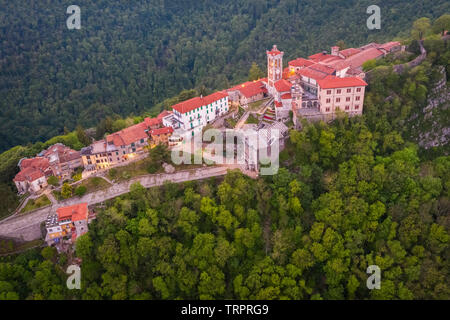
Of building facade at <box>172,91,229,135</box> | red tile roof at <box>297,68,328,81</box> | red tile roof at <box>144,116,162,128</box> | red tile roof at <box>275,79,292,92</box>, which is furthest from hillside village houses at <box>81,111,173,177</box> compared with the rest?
red tile roof at <box>297,68,328,81</box>

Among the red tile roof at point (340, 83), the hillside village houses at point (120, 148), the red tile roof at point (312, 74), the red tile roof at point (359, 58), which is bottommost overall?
the hillside village houses at point (120, 148)

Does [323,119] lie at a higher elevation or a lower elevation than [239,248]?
higher

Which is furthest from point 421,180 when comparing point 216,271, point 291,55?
point 291,55

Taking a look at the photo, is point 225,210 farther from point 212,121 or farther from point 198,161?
point 212,121

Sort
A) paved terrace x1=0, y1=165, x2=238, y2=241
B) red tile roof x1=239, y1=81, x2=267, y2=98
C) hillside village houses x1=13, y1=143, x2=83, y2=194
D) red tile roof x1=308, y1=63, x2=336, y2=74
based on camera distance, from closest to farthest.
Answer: paved terrace x1=0, y1=165, x2=238, y2=241, hillside village houses x1=13, y1=143, x2=83, y2=194, red tile roof x1=308, y1=63, x2=336, y2=74, red tile roof x1=239, y1=81, x2=267, y2=98

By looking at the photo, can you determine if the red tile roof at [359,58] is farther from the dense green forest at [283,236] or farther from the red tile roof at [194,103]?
the red tile roof at [194,103]

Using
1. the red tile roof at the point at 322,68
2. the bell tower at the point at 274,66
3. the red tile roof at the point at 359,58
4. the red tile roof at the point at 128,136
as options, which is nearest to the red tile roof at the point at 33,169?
the red tile roof at the point at 128,136

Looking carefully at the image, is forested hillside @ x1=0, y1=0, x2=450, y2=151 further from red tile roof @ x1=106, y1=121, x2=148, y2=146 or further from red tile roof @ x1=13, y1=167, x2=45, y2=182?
red tile roof @ x1=13, y1=167, x2=45, y2=182
